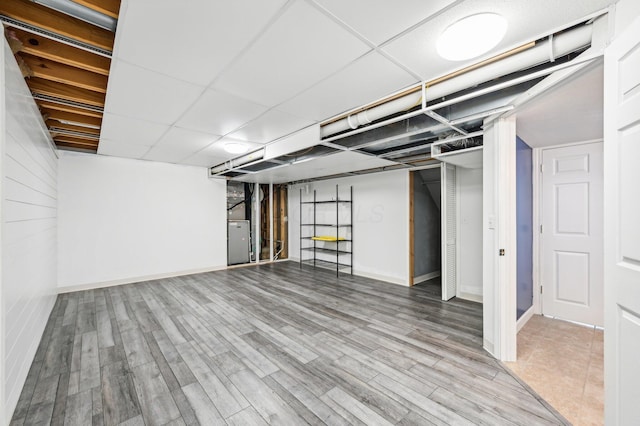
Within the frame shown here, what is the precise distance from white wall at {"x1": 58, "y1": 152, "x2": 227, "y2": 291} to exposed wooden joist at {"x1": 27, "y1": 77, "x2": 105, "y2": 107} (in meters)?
2.51

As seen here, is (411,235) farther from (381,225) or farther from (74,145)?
(74,145)

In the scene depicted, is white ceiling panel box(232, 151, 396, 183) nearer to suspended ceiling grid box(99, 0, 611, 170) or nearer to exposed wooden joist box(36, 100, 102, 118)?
suspended ceiling grid box(99, 0, 611, 170)

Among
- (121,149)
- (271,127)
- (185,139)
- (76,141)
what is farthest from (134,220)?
(271,127)

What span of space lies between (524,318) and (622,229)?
240 cm

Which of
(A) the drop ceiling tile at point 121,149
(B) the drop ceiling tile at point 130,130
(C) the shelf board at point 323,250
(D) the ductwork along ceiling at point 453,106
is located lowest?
(C) the shelf board at point 323,250

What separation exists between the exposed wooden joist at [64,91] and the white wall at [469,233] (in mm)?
4605

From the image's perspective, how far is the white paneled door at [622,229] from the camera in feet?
3.50

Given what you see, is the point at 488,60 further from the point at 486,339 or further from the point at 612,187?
the point at 486,339

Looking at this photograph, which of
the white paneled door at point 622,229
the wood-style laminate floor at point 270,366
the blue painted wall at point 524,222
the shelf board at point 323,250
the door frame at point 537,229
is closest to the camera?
the white paneled door at point 622,229

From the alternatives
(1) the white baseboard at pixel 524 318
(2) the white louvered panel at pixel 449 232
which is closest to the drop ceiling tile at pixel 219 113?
(2) the white louvered panel at pixel 449 232

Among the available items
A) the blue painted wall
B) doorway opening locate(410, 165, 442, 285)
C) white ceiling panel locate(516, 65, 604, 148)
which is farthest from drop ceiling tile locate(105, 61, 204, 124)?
doorway opening locate(410, 165, 442, 285)

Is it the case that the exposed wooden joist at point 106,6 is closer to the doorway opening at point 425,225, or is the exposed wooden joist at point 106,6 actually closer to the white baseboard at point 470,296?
the doorway opening at point 425,225

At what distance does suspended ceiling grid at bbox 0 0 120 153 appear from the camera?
57.9 inches

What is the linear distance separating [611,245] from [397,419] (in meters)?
1.47
